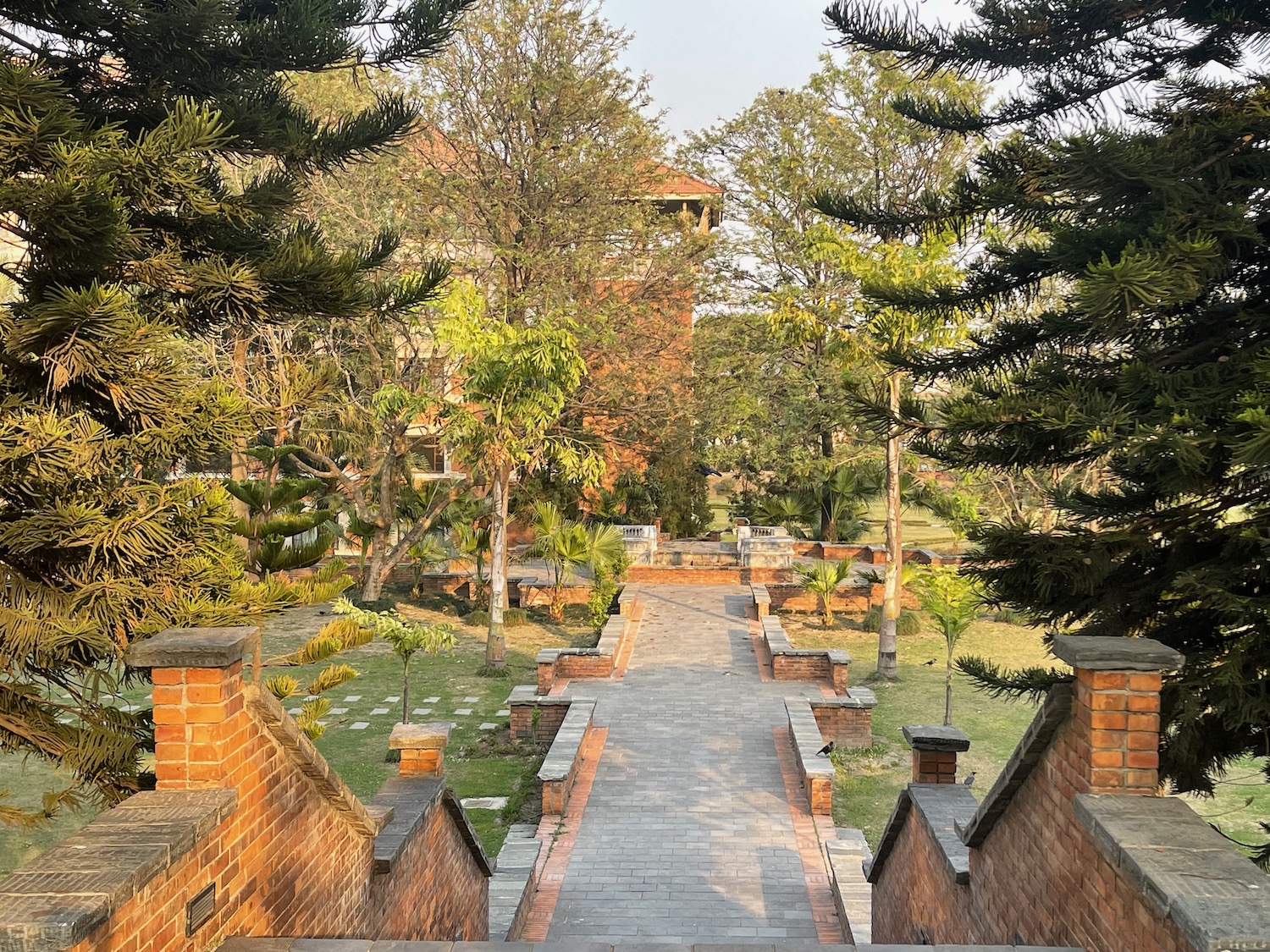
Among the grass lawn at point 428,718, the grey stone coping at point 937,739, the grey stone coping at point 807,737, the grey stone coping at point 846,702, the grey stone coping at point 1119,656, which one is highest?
the grey stone coping at point 1119,656

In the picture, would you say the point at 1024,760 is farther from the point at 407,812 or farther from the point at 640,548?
the point at 640,548

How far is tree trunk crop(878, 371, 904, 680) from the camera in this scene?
15766mm

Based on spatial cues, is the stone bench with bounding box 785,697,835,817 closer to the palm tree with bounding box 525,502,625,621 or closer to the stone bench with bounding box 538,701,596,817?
the stone bench with bounding box 538,701,596,817

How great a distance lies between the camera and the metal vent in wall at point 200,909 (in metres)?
3.09

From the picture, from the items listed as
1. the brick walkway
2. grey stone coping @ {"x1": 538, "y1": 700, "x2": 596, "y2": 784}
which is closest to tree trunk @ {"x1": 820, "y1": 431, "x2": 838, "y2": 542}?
the brick walkway

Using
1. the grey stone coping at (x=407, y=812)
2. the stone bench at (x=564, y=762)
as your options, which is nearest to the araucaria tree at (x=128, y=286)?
the grey stone coping at (x=407, y=812)

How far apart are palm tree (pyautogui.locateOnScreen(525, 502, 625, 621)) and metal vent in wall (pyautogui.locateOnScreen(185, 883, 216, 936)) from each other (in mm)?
15325

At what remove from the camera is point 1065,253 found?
5723 mm

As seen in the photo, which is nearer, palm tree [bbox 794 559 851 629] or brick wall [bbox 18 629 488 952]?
brick wall [bbox 18 629 488 952]

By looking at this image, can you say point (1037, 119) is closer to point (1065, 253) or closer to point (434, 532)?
point (1065, 253)

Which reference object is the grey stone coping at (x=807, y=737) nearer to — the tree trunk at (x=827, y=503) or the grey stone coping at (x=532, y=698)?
the grey stone coping at (x=532, y=698)

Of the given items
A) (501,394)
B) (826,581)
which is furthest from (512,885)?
(826,581)

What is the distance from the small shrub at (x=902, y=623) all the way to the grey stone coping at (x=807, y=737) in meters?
6.96

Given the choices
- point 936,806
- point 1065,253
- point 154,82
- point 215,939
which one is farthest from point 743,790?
point 154,82
